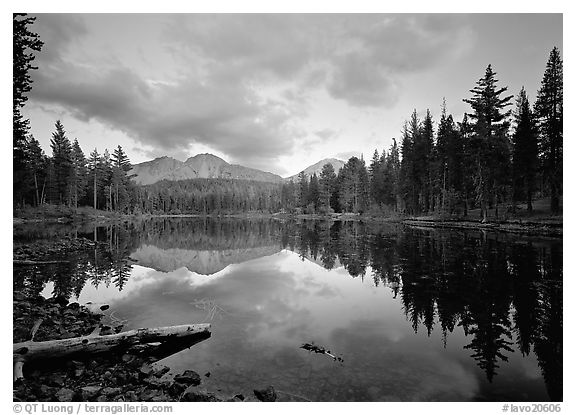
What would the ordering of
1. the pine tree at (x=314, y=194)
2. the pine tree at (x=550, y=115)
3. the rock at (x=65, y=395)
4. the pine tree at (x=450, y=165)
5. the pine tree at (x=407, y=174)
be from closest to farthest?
the rock at (x=65, y=395) → the pine tree at (x=550, y=115) → the pine tree at (x=450, y=165) → the pine tree at (x=407, y=174) → the pine tree at (x=314, y=194)

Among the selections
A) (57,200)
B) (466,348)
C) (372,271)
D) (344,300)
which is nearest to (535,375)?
(466,348)

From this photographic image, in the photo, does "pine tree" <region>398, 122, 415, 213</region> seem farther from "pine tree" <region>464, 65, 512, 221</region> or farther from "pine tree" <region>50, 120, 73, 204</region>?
"pine tree" <region>50, 120, 73, 204</region>

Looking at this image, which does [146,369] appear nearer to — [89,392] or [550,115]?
[89,392]

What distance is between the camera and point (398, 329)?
26.9ft

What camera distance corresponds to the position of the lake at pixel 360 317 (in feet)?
18.7

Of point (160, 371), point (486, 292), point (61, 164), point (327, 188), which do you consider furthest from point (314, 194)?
point (160, 371)

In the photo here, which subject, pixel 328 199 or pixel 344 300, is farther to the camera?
pixel 328 199

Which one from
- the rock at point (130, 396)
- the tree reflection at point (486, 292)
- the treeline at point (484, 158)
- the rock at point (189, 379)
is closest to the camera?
the rock at point (130, 396)

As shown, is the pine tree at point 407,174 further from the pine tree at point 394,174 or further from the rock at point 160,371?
the rock at point 160,371

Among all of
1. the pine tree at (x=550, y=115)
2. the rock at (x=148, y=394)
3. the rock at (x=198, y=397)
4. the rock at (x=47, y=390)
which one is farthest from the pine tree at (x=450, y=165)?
the rock at (x=47, y=390)

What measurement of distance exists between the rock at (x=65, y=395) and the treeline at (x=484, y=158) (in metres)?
16.8
